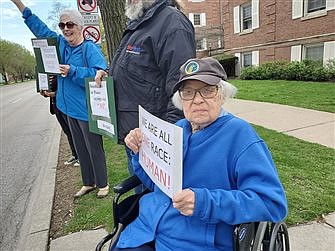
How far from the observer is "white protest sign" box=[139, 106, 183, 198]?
4.58ft

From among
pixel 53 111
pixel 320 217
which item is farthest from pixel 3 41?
pixel 320 217

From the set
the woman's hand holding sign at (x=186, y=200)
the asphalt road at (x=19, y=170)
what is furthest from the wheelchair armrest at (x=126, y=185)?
the asphalt road at (x=19, y=170)

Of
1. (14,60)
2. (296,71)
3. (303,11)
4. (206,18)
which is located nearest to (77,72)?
(296,71)

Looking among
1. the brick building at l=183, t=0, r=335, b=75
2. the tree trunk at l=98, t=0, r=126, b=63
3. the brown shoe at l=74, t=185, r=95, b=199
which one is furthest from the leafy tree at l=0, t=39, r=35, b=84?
the brown shoe at l=74, t=185, r=95, b=199

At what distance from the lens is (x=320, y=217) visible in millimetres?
2725

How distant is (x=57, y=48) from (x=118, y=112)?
1357 mm

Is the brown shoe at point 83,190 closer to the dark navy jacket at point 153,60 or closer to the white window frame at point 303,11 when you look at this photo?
the dark navy jacket at point 153,60

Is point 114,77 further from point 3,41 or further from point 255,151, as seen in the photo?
point 3,41

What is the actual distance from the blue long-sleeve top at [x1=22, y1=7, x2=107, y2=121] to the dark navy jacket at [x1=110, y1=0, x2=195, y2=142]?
31.8 inches

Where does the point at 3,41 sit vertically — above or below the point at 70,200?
above

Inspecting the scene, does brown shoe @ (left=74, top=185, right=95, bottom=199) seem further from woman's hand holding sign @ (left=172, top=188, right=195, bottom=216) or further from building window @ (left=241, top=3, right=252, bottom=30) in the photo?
building window @ (left=241, top=3, right=252, bottom=30)

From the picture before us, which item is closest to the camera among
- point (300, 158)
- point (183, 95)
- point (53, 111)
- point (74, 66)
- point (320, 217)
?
point (183, 95)

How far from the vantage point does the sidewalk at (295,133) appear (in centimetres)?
246

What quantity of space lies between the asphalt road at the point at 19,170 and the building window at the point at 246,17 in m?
12.5
